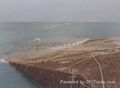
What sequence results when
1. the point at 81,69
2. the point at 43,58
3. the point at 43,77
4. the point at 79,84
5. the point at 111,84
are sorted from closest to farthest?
the point at 111,84 < the point at 79,84 < the point at 81,69 < the point at 43,77 < the point at 43,58

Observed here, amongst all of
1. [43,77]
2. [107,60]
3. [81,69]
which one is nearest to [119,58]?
[107,60]

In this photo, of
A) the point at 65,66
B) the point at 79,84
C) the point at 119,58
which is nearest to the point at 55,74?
the point at 65,66

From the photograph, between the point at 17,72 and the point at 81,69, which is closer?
the point at 81,69

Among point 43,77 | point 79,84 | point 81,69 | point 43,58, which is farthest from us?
point 43,58

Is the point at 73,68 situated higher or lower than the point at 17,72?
higher

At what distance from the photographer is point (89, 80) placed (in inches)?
679

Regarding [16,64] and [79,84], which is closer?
[79,84]

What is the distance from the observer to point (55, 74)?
19.5 metres

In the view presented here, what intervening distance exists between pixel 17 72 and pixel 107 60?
982 centimetres

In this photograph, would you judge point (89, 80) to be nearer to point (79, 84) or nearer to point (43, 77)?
point (79, 84)

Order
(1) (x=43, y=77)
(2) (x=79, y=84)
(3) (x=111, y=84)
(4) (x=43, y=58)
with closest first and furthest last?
1. (3) (x=111, y=84)
2. (2) (x=79, y=84)
3. (1) (x=43, y=77)
4. (4) (x=43, y=58)

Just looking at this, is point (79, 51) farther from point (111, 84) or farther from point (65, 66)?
point (111, 84)

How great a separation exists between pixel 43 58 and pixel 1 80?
494 centimetres

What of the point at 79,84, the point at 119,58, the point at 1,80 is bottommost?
the point at 1,80
